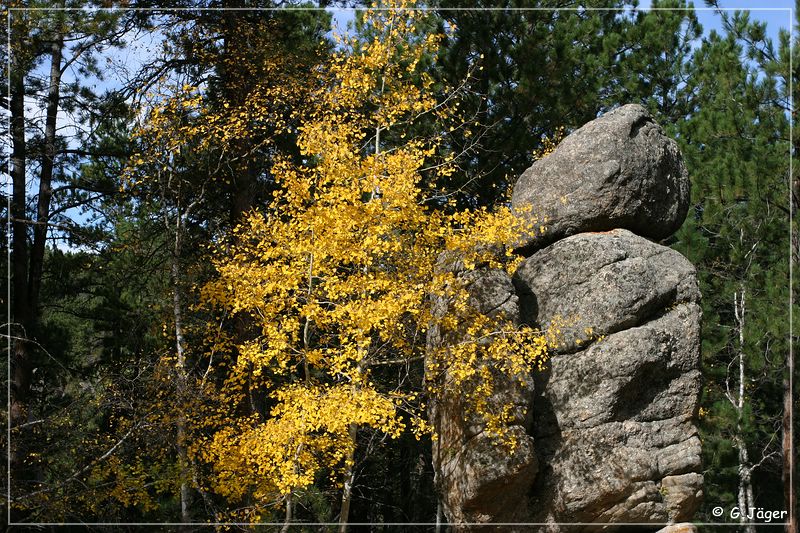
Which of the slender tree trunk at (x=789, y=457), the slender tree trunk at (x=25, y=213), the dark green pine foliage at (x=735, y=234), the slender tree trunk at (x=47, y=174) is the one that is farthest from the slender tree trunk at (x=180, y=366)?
the slender tree trunk at (x=789, y=457)

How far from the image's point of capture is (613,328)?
458 inches

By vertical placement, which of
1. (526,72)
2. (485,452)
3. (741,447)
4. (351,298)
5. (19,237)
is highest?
(526,72)

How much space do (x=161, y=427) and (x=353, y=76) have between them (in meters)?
5.07

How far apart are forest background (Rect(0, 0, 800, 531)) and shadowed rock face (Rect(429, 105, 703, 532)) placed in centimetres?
114

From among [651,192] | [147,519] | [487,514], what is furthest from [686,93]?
[147,519]

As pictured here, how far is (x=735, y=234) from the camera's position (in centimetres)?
1554

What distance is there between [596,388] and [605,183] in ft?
9.27

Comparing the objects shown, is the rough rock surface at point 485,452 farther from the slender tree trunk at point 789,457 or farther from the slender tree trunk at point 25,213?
the slender tree trunk at point 25,213

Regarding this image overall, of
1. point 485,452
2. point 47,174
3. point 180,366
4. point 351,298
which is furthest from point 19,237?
point 485,452

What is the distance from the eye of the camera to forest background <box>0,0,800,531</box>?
10914 millimetres

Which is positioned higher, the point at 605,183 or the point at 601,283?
the point at 605,183

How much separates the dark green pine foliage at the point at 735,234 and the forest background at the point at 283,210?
0.05 metres

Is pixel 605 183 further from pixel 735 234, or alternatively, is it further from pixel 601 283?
pixel 735 234

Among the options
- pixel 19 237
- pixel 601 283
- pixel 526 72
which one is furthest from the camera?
pixel 526 72
